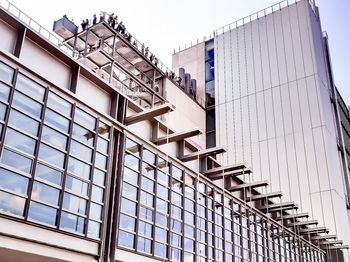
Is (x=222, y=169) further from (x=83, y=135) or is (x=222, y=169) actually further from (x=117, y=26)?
(x=117, y=26)

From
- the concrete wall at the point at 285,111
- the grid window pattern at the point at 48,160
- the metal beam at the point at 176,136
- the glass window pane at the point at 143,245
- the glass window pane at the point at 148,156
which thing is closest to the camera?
the grid window pattern at the point at 48,160

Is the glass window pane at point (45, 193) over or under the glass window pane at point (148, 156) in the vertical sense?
under

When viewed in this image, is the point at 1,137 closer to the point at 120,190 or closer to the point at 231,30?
the point at 120,190

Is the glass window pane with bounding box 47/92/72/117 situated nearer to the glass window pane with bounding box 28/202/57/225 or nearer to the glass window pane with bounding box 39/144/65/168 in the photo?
the glass window pane with bounding box 39/144/65/168

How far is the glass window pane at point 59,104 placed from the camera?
10.9m

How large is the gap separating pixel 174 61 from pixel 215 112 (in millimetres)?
9156

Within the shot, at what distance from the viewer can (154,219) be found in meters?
13.1

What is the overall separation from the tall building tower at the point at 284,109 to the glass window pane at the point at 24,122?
79.4ft

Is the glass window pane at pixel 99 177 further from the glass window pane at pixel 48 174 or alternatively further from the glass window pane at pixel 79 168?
the glass window pane at pixel 48 174

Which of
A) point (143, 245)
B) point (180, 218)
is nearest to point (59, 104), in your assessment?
point (143, 245)

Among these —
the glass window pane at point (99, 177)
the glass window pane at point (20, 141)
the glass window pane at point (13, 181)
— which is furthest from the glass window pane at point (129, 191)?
the glass window pane at point (13, 181)

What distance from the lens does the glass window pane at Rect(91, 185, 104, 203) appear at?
11.3m

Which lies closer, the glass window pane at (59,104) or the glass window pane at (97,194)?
the glass window pane at (59,104)

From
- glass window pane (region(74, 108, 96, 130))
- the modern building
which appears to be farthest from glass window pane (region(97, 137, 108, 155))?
glass window pane (region(74, 108, 96, 130))
